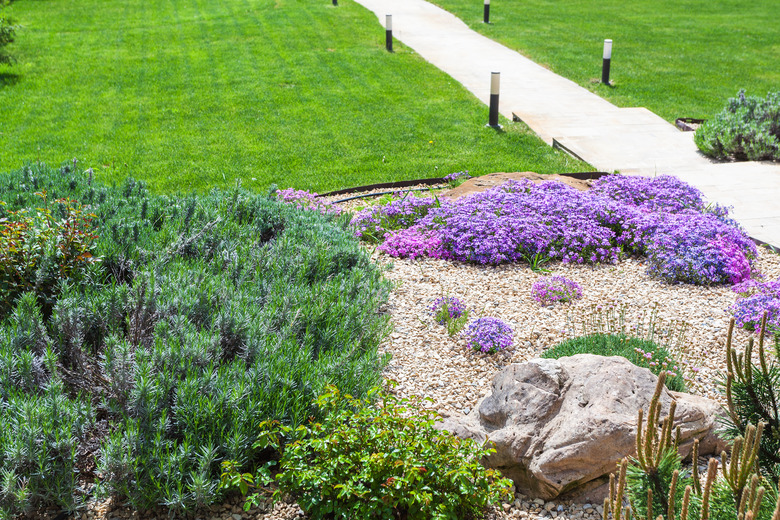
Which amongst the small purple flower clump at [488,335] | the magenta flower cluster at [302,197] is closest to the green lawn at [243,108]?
the magenta flower cluster at [302,197]

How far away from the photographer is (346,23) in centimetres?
1897

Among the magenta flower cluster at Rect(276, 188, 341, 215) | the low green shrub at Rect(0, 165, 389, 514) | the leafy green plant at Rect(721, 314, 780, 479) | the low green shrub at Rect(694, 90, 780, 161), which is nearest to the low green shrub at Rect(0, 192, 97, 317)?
the low green shrub at Rect(0, 165, 389, 514)

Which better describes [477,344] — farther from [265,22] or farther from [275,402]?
[265,22]

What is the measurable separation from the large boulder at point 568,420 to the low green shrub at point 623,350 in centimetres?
55

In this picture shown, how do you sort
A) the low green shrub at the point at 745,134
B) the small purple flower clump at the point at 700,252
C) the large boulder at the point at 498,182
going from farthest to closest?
the low green shrub at the point at 745,134 → the large boulder at the point at 498,182 → the small purple flower clump at the point at 700,252

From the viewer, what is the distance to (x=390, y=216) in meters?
7.45

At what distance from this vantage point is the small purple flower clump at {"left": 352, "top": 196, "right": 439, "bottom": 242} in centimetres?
721

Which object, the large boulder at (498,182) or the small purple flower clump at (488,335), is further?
the large boulder at (498,182)

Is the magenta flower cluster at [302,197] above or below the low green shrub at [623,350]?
above

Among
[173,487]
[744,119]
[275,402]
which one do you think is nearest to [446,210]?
[275,402]

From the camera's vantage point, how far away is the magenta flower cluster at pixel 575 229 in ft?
20.5

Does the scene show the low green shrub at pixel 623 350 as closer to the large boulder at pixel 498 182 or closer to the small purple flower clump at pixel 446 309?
the small purple flower clump at pixel 446 309

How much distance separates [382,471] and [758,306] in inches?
142

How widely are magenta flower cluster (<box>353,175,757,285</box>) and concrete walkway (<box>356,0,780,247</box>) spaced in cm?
94
